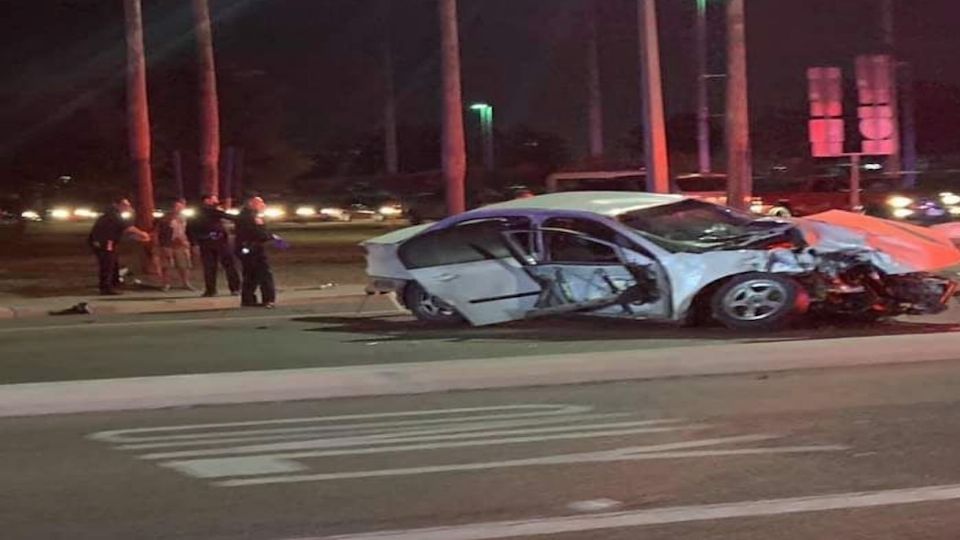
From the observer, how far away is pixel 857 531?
6.45 m

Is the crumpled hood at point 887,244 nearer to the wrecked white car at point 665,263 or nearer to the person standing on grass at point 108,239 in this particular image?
the wrecked white car at point 665,263

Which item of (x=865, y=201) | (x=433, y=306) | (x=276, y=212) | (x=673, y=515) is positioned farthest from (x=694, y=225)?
(x=276, y=212)

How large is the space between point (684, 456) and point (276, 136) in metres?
52.1

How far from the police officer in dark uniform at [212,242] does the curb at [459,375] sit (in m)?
9.52

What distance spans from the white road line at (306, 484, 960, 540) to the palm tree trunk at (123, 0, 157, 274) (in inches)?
834

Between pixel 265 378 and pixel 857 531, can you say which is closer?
pixel 857 531

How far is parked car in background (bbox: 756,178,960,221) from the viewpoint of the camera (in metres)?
37.1

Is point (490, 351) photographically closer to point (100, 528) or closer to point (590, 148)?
point (100, 528)

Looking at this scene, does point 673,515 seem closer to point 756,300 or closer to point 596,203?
point 756,300

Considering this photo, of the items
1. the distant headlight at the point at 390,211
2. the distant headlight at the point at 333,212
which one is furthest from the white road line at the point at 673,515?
the distant headlight at the point at 333,212

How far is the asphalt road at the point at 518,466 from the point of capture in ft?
22.1

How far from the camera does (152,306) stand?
21016 mm

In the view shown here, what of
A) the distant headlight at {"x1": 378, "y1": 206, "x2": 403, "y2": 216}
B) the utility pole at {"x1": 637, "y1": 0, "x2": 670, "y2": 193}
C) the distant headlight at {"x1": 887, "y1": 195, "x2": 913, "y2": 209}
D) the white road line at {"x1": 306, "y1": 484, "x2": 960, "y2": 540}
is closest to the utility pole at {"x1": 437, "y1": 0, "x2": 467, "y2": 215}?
the utility pole at {"x1": 637, "y1": 0, "x2": 670, "y2": 193}

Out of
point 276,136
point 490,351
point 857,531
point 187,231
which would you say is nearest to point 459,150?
point 187,231
